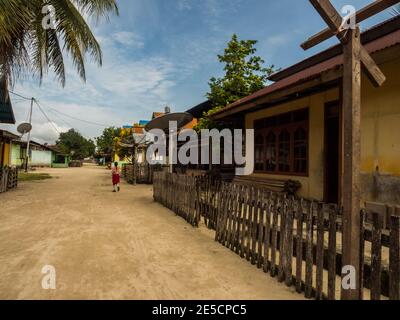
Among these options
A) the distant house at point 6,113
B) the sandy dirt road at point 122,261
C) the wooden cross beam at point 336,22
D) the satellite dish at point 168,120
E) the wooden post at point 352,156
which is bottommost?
the sandy dirt road at point 122,261

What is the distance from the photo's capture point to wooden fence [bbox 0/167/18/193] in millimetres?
13266

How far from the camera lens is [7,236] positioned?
5793 millimetres

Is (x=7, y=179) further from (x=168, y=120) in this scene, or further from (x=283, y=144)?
(x=283, y=144)

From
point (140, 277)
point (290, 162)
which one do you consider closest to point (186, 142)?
point (290, 162)

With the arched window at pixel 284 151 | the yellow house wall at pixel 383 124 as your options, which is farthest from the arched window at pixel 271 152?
the yellow house wall at pixel 383 124

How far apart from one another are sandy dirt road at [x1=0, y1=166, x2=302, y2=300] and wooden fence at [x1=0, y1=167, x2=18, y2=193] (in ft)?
21.9

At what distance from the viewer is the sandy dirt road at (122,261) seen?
3363 mm

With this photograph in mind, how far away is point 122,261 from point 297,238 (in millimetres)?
2609

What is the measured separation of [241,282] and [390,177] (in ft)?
11.5

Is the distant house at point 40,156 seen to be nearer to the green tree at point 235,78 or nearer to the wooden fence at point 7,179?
the wooden fence at point 7,179

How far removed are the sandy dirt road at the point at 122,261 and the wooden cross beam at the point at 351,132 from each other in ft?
3.07

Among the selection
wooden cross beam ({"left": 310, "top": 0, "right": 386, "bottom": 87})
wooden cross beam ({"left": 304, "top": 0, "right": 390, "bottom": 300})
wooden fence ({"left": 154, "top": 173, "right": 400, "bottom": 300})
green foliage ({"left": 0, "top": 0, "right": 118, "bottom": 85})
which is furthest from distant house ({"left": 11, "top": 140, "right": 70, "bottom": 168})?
wooden cross beam ({"left": 304, "top": 0, "right": 390, "bottom": 300})

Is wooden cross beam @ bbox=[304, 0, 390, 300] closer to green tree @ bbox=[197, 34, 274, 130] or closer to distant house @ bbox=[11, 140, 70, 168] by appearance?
green tree @ bbox=[197, 34, 274, 130]

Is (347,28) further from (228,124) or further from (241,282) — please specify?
(228,124)
